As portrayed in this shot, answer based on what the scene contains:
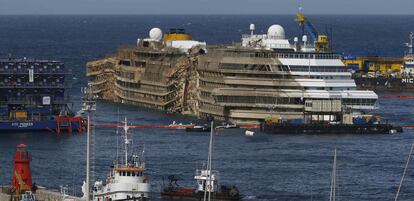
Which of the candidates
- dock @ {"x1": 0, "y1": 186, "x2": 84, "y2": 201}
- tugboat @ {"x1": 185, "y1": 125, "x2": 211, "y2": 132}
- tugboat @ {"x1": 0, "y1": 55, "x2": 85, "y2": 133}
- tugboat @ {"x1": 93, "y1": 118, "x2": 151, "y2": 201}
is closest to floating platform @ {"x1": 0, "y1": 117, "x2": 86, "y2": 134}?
tugboat @ {"x1": 0, "y1": 55, "x2": 85, "y2": 133}

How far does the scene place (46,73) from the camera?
122 metres

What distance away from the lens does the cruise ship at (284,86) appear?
120 m

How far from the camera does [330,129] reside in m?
114

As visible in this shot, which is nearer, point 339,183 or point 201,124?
point 339,183

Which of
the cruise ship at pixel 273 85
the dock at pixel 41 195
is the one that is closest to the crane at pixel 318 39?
the cruise ship at pixel 273 85

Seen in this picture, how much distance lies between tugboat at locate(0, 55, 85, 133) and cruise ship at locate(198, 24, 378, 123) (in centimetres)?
1192

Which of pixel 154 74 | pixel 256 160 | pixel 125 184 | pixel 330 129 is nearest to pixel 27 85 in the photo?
pixel 154 74

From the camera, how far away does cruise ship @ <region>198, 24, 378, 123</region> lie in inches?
4719

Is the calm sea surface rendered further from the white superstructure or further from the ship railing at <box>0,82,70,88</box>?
the ship railing at <box>0,82,70,88</box>

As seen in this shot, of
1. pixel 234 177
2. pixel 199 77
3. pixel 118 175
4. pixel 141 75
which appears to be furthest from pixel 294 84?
pixel 118 175

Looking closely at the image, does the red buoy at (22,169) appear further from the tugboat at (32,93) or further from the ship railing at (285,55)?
the ship railing at (285,55)

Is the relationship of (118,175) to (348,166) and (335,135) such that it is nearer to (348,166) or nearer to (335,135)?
(348,166)

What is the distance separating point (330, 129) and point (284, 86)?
8045 millimetres

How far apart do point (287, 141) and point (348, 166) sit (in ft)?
50.3
